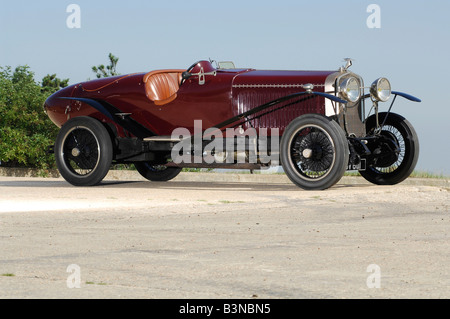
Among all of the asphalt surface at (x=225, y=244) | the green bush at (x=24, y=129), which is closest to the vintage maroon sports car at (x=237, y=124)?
the asphalt surface at (x=225, y=244)

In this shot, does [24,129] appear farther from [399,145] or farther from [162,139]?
[399,145]

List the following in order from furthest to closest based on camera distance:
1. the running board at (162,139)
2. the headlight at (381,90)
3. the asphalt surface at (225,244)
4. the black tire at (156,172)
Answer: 1. the black tire at (156,172)
2. the running board at (162,139)
3. the headlight at (381,90)
4. the asphalt surface at (225,244)

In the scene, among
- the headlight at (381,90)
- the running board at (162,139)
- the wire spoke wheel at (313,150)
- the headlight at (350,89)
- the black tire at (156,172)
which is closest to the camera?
the wire spoke wheel at (313,150)

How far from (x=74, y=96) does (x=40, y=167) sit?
17.7ft

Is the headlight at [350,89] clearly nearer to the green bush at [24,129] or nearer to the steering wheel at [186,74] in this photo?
the steering wheel at [186,74]

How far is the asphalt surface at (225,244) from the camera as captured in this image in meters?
5.26

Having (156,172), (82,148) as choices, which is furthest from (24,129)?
(82,148)

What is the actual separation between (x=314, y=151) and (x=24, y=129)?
Result: 981cm

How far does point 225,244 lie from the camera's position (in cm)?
726

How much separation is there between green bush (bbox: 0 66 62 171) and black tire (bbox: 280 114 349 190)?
855 cm

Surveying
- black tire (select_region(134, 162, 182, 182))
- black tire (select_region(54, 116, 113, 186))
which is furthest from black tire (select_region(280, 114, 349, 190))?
black tire (select_region(134, 162, 182, 182))

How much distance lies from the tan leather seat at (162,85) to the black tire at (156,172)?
89.2 inches

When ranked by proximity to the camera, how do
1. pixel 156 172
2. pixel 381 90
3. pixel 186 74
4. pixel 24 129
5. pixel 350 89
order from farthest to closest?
pixel 24 129, pixel 156 172, pixel 186 74, pixel 381 90, pixel 350 89
